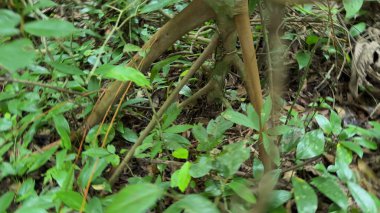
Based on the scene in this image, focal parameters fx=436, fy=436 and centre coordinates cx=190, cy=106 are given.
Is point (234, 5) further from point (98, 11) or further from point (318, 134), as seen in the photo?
point (98, 11)

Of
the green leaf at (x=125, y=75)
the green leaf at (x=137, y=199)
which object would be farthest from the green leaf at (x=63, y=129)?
the green leaf at (x=137, y=199)

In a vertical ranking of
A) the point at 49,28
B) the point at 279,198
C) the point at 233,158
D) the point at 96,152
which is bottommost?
the point at 279,198

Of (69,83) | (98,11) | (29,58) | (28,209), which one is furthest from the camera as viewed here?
(98,11)

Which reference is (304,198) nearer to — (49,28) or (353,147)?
(353,147)

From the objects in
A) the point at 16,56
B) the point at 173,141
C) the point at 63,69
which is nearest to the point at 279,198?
the point at 173,141

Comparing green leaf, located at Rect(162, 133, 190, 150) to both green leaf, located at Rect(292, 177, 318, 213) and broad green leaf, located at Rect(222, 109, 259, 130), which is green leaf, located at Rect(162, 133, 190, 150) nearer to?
broad green leaf, located at Rect(222, 109, 259, 130)

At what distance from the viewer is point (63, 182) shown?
1.30m

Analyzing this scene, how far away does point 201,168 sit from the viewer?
117 centimetres

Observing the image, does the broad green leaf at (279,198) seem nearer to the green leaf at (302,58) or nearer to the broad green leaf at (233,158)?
the broad green leaf at (233,158)

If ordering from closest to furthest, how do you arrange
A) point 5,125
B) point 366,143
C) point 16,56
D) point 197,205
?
point 16,56
point 197,205
point 366,143
point 5,125

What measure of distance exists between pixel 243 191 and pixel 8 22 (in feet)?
2.32

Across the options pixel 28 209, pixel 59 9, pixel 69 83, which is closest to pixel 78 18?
pixel 59 9

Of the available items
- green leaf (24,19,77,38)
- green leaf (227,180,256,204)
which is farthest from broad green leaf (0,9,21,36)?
green leaf (227,180,256,204)

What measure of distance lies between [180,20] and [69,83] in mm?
510
